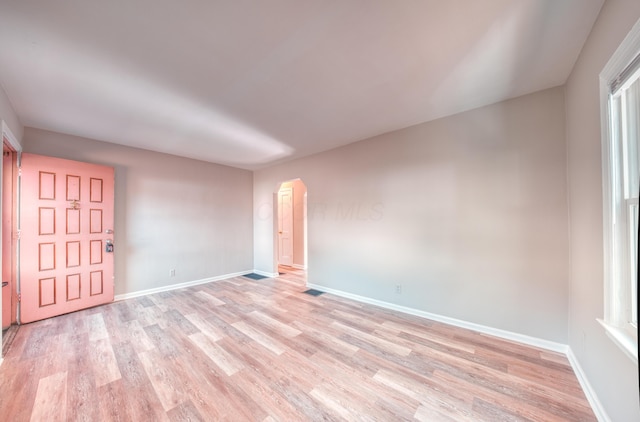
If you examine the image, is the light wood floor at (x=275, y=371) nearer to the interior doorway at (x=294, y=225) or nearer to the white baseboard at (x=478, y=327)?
the white baseboard at (x=478, y=327)

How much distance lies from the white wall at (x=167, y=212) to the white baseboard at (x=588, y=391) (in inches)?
207

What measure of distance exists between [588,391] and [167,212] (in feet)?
18.3

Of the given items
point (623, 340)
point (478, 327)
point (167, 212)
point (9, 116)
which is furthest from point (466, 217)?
point (9, 116)

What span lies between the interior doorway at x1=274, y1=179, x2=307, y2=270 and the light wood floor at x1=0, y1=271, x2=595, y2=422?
10.8 ft

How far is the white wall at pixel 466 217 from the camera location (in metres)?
2.19

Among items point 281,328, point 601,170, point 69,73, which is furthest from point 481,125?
point 69,73

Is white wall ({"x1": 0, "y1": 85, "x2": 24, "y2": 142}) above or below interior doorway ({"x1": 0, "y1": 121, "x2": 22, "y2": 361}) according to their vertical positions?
above

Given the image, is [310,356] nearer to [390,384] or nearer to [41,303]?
[390,384]

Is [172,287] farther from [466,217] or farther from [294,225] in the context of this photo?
[466,217]

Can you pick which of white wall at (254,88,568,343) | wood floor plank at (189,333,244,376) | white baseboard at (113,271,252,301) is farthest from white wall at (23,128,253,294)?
white wall at (254,88,568,343)

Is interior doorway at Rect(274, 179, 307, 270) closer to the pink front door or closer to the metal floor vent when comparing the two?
the metal floor vent

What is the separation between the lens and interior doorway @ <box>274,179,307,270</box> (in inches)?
245

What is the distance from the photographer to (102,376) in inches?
73.0

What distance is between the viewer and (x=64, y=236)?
10.1 feet
